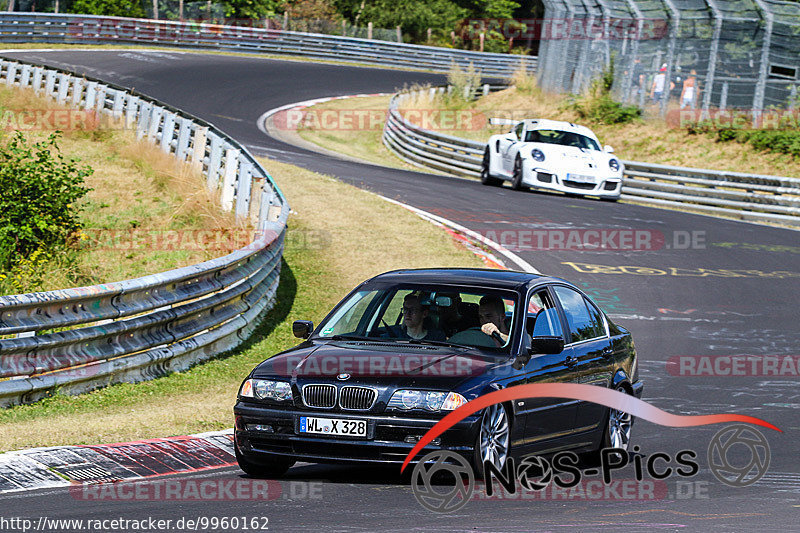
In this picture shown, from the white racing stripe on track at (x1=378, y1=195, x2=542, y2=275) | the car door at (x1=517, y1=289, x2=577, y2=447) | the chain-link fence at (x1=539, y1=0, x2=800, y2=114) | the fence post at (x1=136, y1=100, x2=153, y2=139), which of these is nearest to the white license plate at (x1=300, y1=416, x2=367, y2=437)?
the car door at (x1=517, y1=289, x2=577, y2=447)

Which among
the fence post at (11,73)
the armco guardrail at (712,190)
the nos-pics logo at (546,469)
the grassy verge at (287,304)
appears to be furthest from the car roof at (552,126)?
the nos-pics logo at (546,469)

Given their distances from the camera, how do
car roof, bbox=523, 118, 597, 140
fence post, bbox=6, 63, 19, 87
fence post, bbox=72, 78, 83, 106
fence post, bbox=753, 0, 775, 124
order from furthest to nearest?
1. fence post, bbox=6, 63, 19, 87
2. fence post, bbox=753, 0, 775, 124
3. fence post, bbox=72, 78, 83, 106
4. car roof, bbox=523, 118, 597, 140

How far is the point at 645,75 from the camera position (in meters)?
33.2

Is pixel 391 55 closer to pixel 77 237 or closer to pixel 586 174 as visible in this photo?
pixel 586 174

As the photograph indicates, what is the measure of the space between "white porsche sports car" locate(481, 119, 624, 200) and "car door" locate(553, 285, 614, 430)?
16260 millimetres

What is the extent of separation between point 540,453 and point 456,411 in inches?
43.3

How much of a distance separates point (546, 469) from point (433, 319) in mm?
1275

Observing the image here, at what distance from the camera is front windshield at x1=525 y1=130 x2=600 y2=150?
2586cm

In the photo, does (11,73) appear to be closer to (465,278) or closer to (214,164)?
(214,164)

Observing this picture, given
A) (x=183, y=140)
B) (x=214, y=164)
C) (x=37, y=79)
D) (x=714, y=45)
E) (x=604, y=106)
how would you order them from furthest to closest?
1. (x=604, y=106)
2. (x=37, y=79)
3. (x=714, y=45)
4. (x=183, y=140)
5. (x=214, y=164)

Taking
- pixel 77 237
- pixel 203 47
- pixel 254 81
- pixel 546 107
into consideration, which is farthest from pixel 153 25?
pixel 77 237

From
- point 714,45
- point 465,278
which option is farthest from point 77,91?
point 465,278

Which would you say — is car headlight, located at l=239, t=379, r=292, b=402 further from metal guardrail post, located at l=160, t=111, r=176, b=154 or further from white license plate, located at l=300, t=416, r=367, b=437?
metal guardrail post, located at l=160, t=111, r=176, b=154

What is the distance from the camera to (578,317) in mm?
8766
